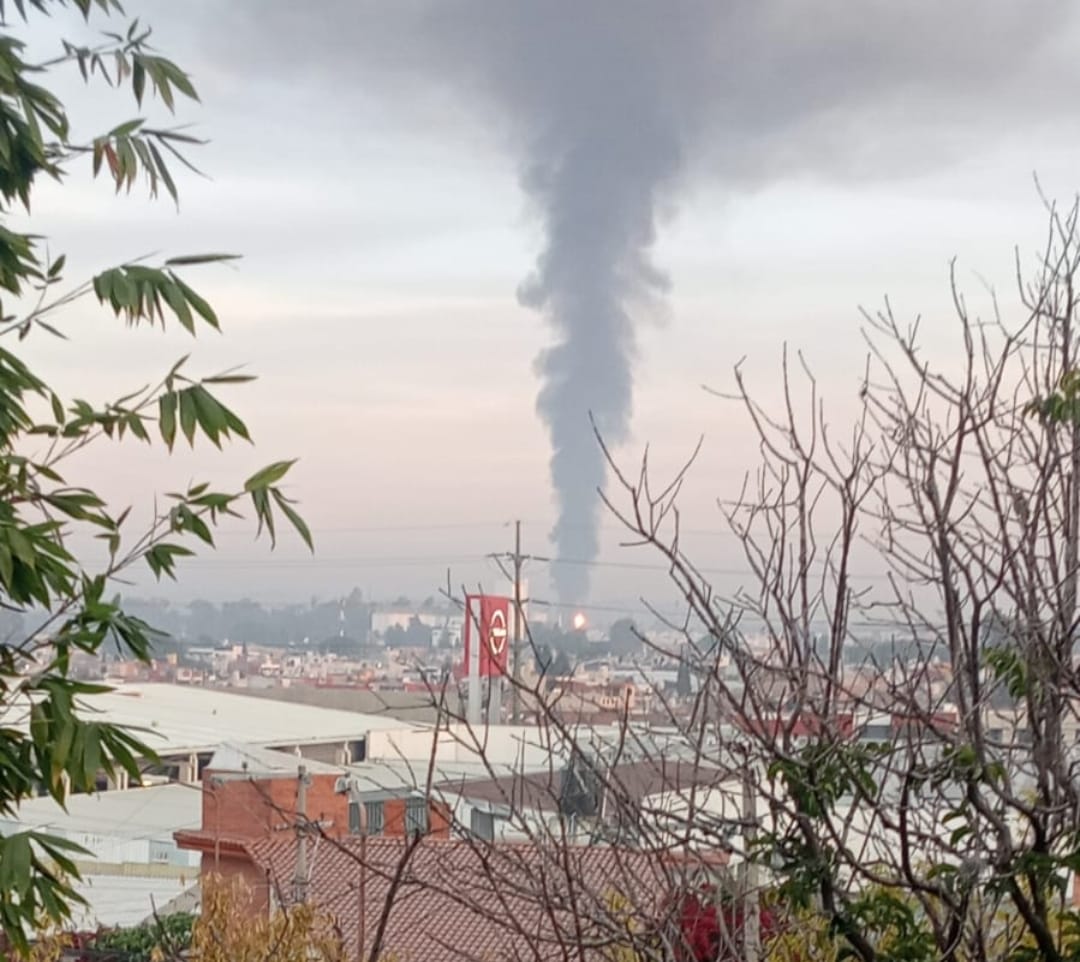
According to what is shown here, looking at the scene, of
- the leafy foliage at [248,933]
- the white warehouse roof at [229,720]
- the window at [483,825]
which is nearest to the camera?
the window at [483,825]

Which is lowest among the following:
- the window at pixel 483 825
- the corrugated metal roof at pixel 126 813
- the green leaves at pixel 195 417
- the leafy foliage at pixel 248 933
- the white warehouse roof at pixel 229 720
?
the corrugated metal roof at pixel 126 813

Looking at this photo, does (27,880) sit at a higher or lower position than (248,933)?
higher

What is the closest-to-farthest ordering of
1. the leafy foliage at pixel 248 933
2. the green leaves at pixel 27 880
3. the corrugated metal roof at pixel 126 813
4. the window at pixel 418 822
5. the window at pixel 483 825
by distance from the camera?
1. the window at pixel 418 822
2. the green leaves at pixel 27 880
3. the window at pixel 483 825
4. the leafy foliage at pixel 248 933
5. the corrugated metal roof at pixel 126 813

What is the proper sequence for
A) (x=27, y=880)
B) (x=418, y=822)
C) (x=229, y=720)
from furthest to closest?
(x=229, y=720) → (x=418, y=822) → (x=27, y=880)

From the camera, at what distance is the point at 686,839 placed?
258 centimetres

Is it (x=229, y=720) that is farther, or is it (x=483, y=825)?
(x=229, y=720)

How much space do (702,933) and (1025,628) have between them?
67.3 inches

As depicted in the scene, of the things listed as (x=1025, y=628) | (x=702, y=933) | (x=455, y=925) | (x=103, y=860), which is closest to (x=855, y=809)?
(x=1025, y=628)

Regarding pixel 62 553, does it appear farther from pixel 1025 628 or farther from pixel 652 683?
pixel 1025 628

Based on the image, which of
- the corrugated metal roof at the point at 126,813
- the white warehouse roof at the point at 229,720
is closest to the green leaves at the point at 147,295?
the corrugated metal roof at the point at 126,813

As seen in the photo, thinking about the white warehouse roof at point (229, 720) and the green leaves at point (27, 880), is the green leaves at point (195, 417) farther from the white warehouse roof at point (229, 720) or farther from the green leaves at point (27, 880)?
the white warehouse roof at point (229, 720)

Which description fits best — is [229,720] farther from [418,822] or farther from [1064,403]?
[1064,403]

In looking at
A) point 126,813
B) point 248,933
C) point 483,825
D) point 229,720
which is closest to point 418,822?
point 248,933

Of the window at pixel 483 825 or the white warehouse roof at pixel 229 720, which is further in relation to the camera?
the white warehouse roof at pixel 229 720
